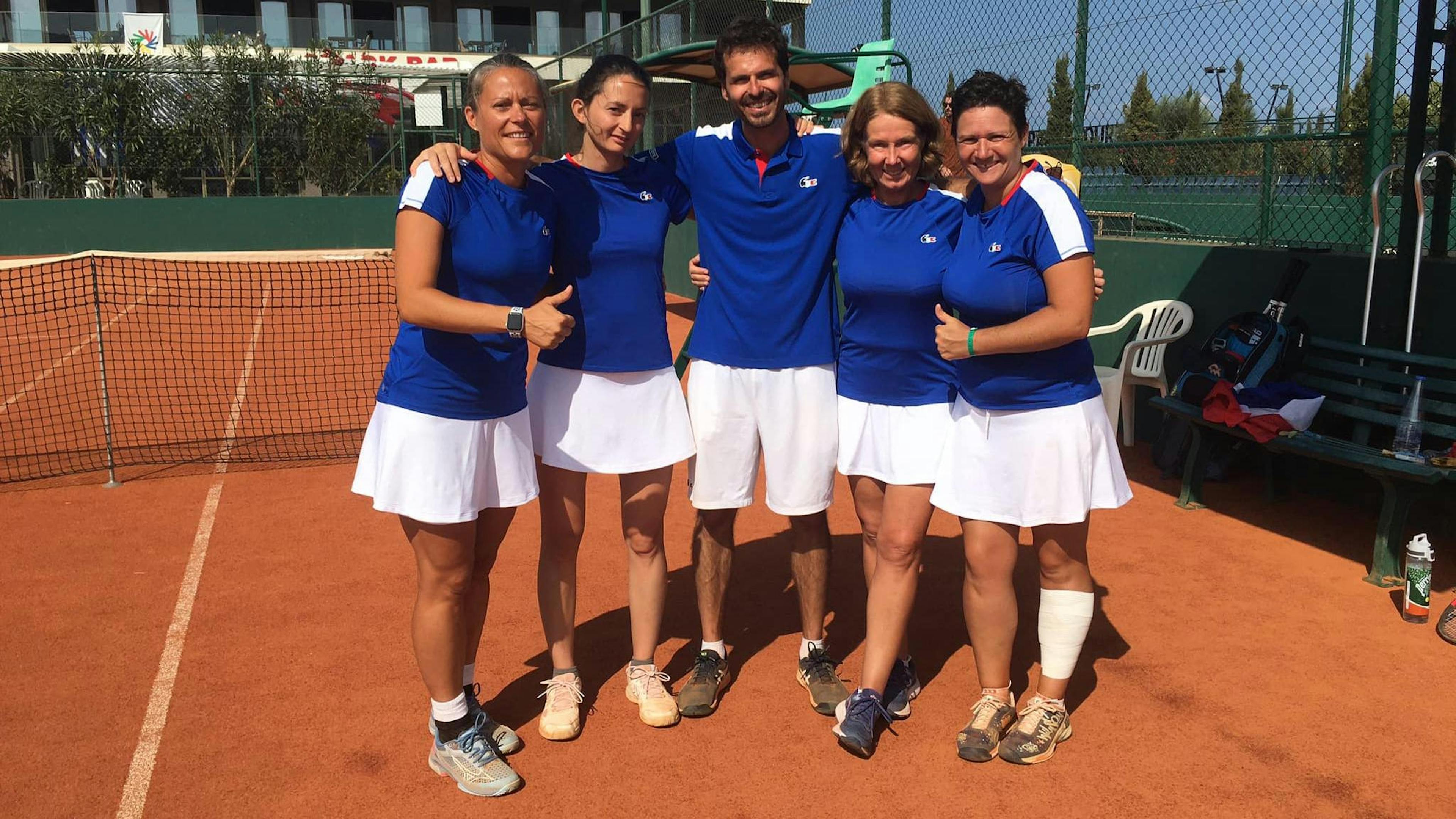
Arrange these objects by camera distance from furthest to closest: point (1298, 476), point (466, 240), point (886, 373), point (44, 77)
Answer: point (44, 77)
point (1298, 476)
point (886, 373)
point (466, 240)

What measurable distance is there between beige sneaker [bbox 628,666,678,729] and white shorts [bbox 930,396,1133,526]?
1.13m

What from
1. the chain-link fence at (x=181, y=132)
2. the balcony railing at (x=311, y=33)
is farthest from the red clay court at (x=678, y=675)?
the balcony railing at (x=311, y=33)

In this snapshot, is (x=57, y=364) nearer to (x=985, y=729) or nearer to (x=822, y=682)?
(x=822, y=682)

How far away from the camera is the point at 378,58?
1501 inches

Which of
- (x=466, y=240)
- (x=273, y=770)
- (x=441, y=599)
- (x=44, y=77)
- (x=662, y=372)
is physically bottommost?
(x=273, y=770)

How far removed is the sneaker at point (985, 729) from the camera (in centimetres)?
353

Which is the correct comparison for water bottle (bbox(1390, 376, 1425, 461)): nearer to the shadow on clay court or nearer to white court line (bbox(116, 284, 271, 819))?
the shadow on clay court

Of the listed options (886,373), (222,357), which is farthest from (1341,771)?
(222,357)

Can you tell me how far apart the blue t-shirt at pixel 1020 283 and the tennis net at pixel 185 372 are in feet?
17.9

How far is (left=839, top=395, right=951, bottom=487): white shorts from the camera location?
356cm

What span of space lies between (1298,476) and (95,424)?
8.16 m

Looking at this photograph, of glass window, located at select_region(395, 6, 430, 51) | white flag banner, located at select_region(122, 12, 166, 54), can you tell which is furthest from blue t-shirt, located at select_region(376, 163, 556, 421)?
glass window, located at select_region(395, 6, 430, 51)

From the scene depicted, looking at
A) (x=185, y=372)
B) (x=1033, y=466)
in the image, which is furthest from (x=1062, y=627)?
(x=185, y=372)

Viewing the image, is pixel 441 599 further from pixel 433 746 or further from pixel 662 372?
pixel 662 372
